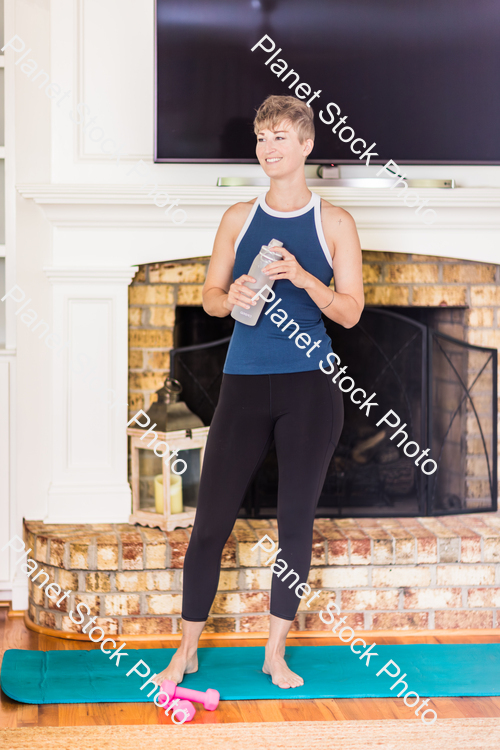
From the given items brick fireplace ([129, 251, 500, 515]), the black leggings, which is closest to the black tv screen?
brick fireplace ([129, 251, 500, 515])

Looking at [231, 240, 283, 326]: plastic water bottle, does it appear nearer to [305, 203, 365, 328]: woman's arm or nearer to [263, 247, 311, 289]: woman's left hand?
[263, 247, 311, 289]: woman's left hand

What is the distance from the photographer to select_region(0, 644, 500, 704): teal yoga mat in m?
1.73

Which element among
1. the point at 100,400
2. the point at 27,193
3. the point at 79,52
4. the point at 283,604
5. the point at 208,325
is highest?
the point at 79,52

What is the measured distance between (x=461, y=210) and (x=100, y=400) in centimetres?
125

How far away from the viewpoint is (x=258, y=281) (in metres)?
1.61

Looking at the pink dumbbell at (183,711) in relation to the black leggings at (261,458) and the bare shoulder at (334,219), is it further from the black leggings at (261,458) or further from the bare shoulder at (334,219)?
the bare shoulder at (334,219)

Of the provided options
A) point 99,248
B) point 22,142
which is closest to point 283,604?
point 99,248

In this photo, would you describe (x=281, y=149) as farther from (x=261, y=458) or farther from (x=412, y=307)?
(x=412, y=307)

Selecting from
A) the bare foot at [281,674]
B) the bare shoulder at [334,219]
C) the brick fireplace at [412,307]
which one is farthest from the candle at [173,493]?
the bare shoulder at [334,219]

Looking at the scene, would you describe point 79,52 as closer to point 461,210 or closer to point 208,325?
point 208,325

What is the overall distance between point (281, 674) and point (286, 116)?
51.5 inches

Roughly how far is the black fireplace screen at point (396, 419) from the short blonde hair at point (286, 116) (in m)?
0.89

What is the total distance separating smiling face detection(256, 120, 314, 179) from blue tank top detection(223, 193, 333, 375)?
0.10 metres

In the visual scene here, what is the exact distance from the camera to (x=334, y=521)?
230 centimetres
